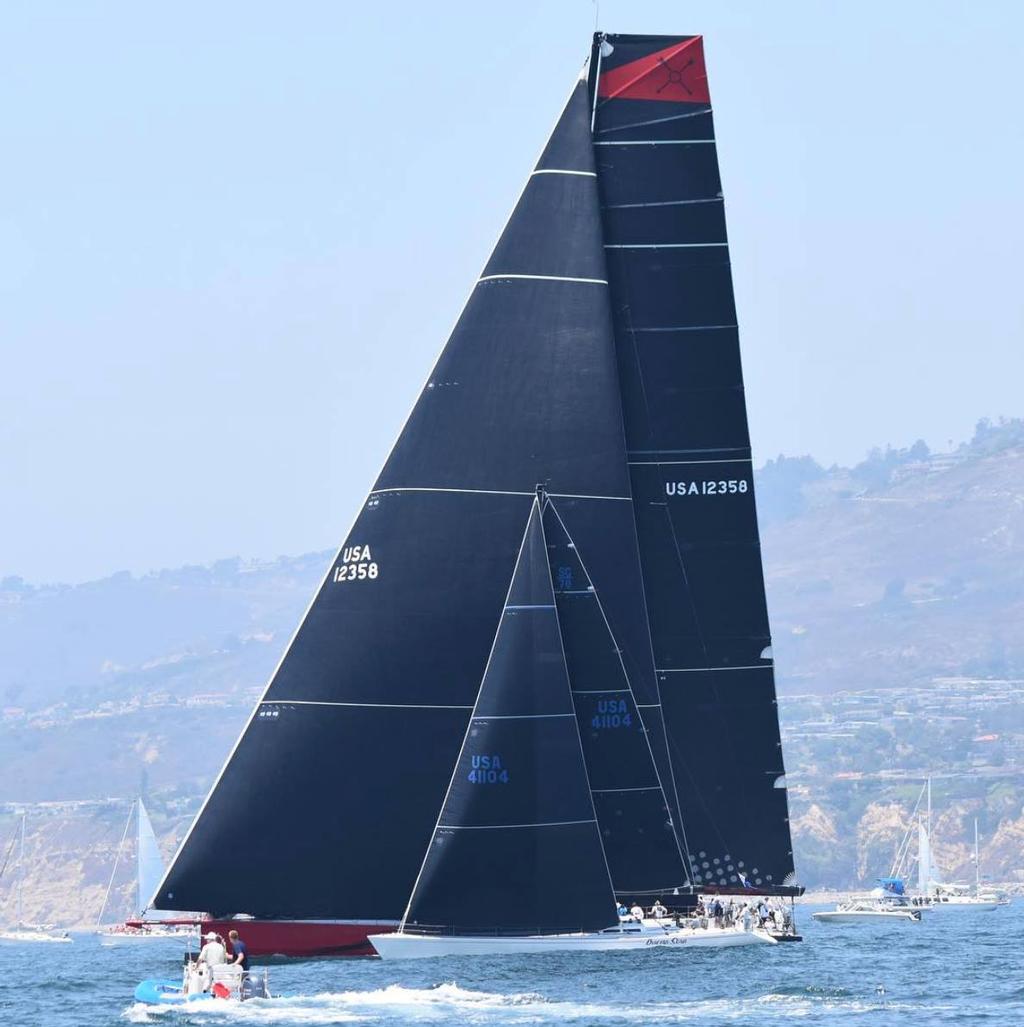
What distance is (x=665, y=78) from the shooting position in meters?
58.8

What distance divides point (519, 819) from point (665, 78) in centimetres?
1779

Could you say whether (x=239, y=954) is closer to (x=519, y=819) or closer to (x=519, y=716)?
(x=519, y=819)

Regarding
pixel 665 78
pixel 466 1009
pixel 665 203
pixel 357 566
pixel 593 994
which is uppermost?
pixel 665 78

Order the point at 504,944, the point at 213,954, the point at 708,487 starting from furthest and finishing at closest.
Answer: the point at 708,487
the point at 504,944
the point at 213,954

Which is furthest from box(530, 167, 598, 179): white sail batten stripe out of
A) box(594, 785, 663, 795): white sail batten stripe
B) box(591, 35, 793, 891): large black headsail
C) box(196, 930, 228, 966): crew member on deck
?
box(196, 930, 228, 966): crew member on deck

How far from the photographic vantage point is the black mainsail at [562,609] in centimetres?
5438

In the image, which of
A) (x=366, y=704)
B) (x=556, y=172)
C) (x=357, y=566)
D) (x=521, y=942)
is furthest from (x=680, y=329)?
(x=521, y=942)

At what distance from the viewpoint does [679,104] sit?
58.7 m

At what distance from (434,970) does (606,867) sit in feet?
14.0

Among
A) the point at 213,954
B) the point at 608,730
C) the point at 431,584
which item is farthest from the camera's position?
the point at 608,730

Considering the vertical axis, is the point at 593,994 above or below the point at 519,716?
below

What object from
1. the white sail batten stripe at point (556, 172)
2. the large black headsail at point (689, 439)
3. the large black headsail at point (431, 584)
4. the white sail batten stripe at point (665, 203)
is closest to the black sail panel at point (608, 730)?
the large black headsail at point (431, 584)

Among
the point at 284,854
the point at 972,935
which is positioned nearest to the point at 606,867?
the point at 284,854

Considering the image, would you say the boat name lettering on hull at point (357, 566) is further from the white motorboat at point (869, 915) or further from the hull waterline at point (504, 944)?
the white motorboat at point (869, 915)
